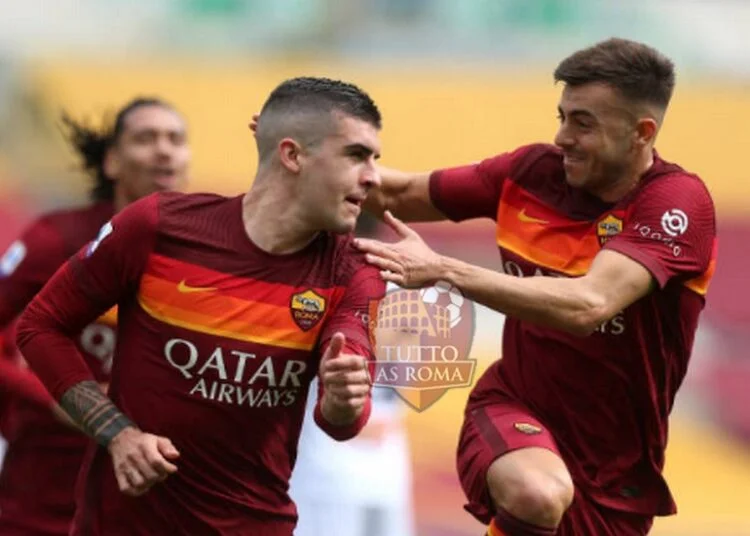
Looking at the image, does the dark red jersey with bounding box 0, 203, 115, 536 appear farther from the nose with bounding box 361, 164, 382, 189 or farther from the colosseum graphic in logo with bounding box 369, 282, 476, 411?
the nose with bounding box 361, 164, 382, 189

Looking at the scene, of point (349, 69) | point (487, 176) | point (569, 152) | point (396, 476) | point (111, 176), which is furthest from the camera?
point (349, 69)

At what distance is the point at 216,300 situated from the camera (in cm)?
481

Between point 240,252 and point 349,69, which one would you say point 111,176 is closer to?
point 240,252

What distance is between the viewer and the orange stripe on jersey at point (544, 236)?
217 inches

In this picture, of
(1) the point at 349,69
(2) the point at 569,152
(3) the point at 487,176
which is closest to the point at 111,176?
(3) the point at 487,176

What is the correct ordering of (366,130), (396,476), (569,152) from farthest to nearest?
(396,476) → (569,152) → (366,130)

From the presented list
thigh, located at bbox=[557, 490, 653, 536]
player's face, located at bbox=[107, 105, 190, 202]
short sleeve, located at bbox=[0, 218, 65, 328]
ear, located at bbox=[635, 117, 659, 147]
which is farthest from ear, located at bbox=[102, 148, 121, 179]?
thigh, located at bbox=[557, 490, 653, 536]

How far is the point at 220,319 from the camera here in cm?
480

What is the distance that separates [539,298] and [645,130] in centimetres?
73

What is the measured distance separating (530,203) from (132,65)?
6429mm

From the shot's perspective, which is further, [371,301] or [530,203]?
[530,203]

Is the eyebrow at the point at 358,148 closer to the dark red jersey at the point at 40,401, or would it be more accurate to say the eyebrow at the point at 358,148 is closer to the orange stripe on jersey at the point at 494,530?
the orange stripe on jersey at the point at 494,530

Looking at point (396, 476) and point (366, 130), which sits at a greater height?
point (366, 130)

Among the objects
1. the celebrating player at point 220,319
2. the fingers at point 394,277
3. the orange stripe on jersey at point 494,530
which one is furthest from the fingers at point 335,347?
the orange stripe on jersey at point 494,530
